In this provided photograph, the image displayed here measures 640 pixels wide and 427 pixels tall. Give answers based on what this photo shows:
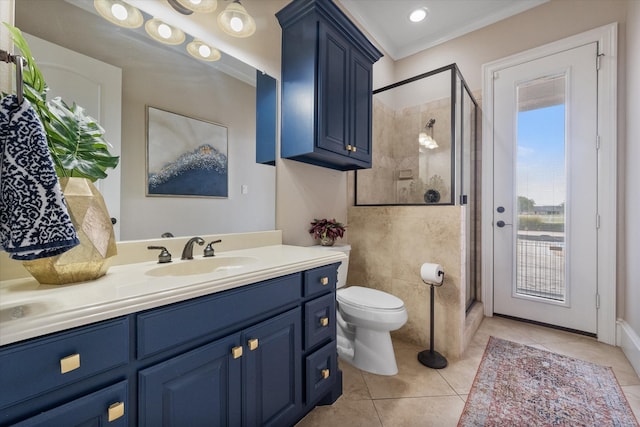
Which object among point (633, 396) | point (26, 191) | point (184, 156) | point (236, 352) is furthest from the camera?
point (633, 396)

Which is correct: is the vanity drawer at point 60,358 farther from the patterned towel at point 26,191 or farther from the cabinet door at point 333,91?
the cabinet door at point 333,91

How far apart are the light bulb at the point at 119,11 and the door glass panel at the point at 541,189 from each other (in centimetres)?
302

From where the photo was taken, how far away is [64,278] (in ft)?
2.62

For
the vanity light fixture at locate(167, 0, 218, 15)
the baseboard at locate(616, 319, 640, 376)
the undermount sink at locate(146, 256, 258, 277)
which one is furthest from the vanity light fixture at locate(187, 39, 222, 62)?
the baseboard at locate(616, 319, 640, 376)

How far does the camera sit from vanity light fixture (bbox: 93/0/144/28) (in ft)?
3.64

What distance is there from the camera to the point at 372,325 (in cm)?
167

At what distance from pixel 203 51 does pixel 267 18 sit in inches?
23.5

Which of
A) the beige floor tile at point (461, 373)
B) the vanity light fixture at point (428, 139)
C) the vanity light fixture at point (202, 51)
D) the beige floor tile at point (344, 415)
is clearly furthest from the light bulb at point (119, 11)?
the beige floor tile at point (461, 373)

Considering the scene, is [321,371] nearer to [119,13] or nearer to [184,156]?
[184,156]

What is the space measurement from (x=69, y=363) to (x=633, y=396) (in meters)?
2.59

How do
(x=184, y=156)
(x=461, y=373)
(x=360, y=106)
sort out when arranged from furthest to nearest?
1. (x=360, y=106)
2. (x=461, y=373)
3. (x=184, y=156)

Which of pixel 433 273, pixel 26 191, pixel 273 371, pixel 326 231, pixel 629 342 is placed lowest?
pixel 629 342

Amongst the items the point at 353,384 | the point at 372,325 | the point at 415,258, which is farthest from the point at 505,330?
the point at 353,384

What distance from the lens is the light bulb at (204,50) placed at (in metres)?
1.41
